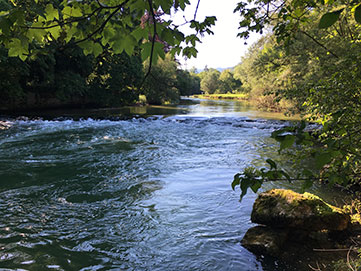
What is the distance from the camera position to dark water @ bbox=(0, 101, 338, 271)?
452 cm

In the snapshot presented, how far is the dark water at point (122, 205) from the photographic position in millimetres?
4520

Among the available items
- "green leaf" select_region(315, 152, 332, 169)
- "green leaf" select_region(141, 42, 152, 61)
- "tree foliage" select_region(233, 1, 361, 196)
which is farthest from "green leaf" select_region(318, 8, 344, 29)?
"green leaf" select_region(141, 42, 152, 61)

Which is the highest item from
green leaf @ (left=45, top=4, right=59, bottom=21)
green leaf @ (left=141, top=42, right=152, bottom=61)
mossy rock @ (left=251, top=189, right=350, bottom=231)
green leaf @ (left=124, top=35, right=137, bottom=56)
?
green leaf @ (left=45, top=4, right=59, bottom=21)

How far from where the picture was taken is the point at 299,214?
505cm

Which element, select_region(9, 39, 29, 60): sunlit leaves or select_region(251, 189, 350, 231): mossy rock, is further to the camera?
select_region(251, 189, 350, 231): mossy rock

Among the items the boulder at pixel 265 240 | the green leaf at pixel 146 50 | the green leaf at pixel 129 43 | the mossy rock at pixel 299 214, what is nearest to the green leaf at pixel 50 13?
the green leaf at pixel 129 43

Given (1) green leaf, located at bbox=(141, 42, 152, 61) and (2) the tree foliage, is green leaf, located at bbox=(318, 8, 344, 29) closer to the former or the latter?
(2) the tree foliage

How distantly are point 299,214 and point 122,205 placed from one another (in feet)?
13.0

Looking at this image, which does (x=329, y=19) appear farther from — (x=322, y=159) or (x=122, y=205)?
(x=122, y=205)

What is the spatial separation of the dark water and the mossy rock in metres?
0.63

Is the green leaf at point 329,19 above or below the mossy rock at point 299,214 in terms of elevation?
above

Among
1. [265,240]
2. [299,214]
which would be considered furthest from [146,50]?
[299,214]

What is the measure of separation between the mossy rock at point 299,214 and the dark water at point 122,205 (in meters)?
0.63

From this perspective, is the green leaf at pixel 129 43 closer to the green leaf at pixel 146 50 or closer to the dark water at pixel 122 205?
the green leaf at pixel 146 50
